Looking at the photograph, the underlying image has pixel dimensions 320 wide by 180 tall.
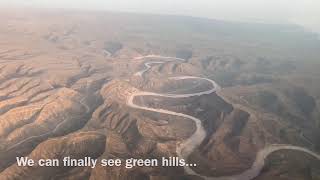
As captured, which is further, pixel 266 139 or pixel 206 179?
pixel 266 139

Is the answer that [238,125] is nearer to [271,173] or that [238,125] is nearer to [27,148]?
[271,173]

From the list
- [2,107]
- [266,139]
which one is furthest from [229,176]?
[2,107]

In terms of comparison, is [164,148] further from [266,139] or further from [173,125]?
[266,139]

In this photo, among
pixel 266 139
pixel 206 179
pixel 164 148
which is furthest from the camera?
pixel 266 139

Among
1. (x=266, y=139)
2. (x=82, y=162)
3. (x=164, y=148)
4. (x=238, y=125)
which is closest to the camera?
(x=82, y=162)

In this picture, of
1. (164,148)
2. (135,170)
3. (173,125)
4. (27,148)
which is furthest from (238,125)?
(27,148)

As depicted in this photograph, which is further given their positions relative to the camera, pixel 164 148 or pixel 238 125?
pixel 238 125

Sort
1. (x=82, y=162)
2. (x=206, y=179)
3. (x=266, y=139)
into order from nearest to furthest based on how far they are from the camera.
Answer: (x=206, y=179), (x=82, y=162), (x=266, y=139)

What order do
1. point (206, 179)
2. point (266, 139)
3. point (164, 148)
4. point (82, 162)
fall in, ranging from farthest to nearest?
point (266, 139) → point (164, 148) → point (82, 162) → point (206, 179)

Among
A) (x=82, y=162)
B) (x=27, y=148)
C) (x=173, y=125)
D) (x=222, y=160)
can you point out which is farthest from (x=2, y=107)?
(x=222, y=160)
